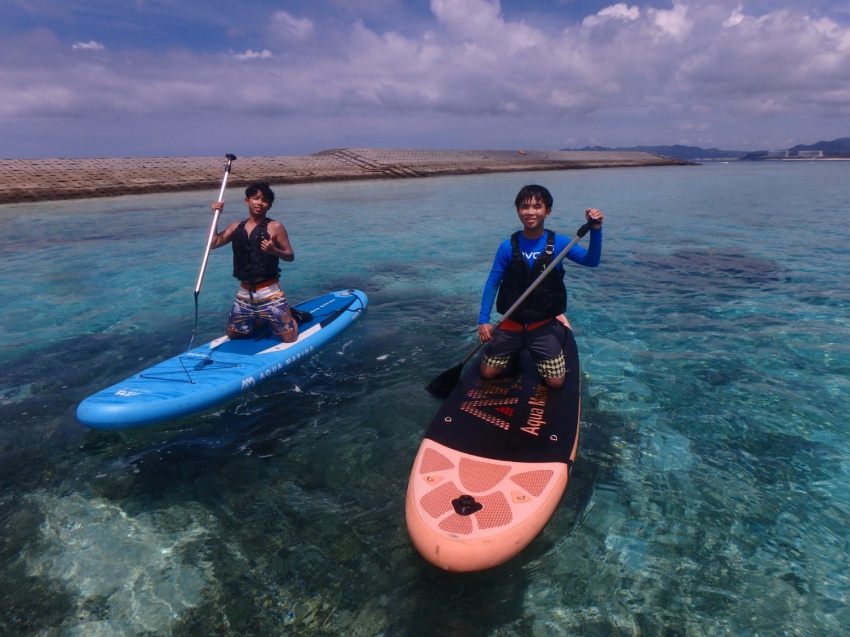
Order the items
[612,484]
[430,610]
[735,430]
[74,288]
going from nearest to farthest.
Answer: [430,610]
[612,484]
[735,430]
[74,288]

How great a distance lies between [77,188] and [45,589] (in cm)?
4305

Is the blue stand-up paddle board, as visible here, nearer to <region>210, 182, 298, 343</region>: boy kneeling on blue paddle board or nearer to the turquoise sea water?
the turquoise sea water

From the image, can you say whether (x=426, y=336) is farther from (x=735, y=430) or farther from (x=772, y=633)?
(x=772, y=633)

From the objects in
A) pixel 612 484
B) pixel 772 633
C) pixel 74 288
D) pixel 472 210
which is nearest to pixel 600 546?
pixel 612 484

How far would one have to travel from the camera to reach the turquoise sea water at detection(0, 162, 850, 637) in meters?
3.56

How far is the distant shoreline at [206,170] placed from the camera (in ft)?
118

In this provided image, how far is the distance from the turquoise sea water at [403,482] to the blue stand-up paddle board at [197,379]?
12.4 inches

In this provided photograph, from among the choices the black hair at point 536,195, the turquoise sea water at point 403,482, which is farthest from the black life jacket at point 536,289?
the turquoise sea water at point 403,482

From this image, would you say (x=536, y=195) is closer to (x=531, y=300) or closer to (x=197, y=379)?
(x=531, y=300)

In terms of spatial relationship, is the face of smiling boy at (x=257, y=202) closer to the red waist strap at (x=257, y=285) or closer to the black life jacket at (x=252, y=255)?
the black life jacket at (x=252, y=255)

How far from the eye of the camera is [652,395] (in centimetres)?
649

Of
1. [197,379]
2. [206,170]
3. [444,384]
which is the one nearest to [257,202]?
[197,379]

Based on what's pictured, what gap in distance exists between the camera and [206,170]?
48906 mm

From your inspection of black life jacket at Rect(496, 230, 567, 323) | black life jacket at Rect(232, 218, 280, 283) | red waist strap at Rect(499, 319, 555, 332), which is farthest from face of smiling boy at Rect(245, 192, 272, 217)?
red waist strap at Rect(499, 319, 555, 332)
